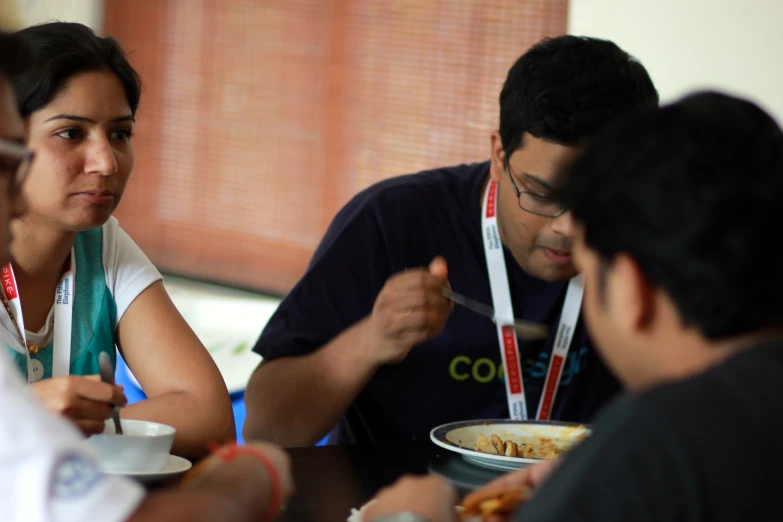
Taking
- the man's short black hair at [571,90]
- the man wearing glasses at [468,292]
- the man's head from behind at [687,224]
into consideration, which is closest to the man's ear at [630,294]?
the man's head from behind at [687,224]

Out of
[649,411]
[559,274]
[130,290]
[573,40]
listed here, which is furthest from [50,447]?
[573,40]

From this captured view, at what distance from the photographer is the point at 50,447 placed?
75 centimetres

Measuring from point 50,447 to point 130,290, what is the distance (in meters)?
1.12

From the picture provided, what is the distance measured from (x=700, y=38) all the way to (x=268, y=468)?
2840mm

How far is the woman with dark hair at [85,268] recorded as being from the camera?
168 centimetres

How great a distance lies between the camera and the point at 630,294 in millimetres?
748

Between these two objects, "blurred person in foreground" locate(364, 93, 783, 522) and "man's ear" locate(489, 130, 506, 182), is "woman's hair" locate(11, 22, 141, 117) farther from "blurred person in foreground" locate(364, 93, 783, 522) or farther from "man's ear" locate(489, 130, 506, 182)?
"blurred person in foreground" locate(364, 93, 783, 522)

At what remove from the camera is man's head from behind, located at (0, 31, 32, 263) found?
861mm

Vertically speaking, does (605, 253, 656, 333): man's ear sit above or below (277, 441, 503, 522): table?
above

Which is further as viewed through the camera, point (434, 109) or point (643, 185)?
point (434, 109)

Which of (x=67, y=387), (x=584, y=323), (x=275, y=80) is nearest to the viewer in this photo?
(x=67, y=387)

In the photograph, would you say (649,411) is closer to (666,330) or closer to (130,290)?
(666,330)

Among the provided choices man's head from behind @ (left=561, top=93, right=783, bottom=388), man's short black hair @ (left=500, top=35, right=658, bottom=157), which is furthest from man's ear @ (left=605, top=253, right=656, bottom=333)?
man's short black hair @ (left=500, top=35, right=658, bottom=157)

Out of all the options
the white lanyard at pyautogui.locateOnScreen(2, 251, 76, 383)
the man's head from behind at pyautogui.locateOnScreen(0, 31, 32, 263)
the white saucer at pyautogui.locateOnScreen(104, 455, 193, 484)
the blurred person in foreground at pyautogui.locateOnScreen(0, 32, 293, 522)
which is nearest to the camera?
the blurred person in foreground at pyautogui.locateOnScreen(0, 32, 293, 522)
